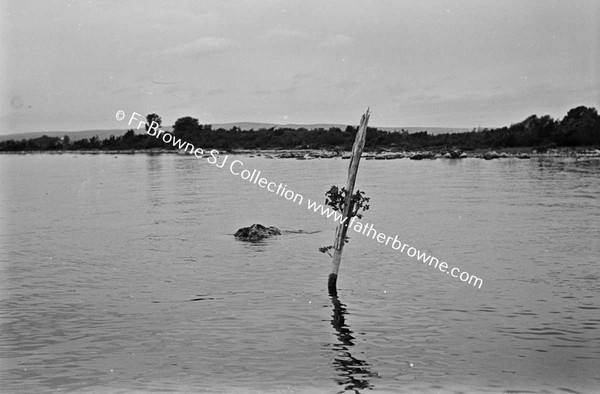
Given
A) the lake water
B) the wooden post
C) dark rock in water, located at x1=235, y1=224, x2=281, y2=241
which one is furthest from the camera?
dark rock in water, located at x1=235, y1=224, x2=281, y2=241

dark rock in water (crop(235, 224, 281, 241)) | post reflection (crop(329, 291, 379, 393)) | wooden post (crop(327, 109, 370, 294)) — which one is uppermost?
wooden post (crop(327, 109, 370, 294))

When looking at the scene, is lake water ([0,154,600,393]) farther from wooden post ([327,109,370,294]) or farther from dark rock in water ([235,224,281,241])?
wooden post ([327,109,370,294])

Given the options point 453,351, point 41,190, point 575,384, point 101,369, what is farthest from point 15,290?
point 41,190

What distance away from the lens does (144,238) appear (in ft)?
121

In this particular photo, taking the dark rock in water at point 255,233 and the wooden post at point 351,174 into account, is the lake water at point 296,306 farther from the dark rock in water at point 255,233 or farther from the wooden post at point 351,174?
the wooden post at point 351,174

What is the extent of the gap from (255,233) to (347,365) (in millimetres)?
20475

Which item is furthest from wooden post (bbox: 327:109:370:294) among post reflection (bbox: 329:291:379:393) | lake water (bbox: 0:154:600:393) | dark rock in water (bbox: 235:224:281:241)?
dark rock in water (bbox: 235:224:281:241)

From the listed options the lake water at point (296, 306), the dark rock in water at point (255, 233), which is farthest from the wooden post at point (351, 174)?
the dark rock in water at point (255, 233)

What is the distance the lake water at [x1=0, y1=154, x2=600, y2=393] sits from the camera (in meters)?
15.2

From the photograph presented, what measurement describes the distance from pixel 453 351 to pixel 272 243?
58.3 feet

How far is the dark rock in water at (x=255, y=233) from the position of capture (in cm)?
3544

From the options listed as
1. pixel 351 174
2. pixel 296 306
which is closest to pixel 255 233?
pixel 296 306

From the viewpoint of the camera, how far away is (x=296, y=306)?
2134cm

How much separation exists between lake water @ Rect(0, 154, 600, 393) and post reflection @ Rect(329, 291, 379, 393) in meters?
0.05
